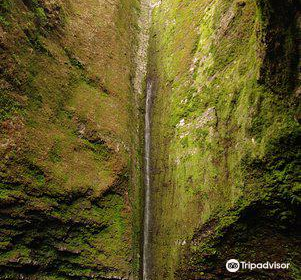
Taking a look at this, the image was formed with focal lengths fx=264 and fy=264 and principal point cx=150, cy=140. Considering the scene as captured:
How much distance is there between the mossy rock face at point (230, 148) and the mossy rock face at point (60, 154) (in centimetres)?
233

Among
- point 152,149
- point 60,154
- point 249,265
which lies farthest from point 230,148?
A: point 60,154

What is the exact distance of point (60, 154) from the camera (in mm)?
12164

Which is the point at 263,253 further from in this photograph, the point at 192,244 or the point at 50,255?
the point at 50,255

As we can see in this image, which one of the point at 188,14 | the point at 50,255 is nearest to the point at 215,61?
the point at 188,14

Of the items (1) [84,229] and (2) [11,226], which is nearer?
(2) [11,226]

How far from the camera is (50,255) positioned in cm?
1068

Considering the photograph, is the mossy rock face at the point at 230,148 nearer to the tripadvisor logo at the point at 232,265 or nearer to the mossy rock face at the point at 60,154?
the tripadvisor logo at the point at 232,265

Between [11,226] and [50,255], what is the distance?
A: 2.04 metres

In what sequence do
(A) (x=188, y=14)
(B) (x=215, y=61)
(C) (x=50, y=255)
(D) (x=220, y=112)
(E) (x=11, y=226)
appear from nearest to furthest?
1. (E) (x=11, y=226)
2. (C) (x=50, y=255)
3. (D) (x=220, y=112)
4. (B) (x=215, y=61)
5. (A) (x=188, y=14)

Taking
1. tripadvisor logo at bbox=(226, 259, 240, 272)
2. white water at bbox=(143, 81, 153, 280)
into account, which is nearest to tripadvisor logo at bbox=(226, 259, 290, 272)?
tripadvisor logo at bbox=(226, 259, 240, 272)

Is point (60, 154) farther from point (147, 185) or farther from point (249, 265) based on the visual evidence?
point (249, 265)

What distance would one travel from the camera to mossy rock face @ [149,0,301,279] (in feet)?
29.2

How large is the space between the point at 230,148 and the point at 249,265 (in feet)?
14.6

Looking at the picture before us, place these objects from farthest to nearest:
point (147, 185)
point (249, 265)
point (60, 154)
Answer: point (147, 185) → point (60, 154) → point (249, 265)
